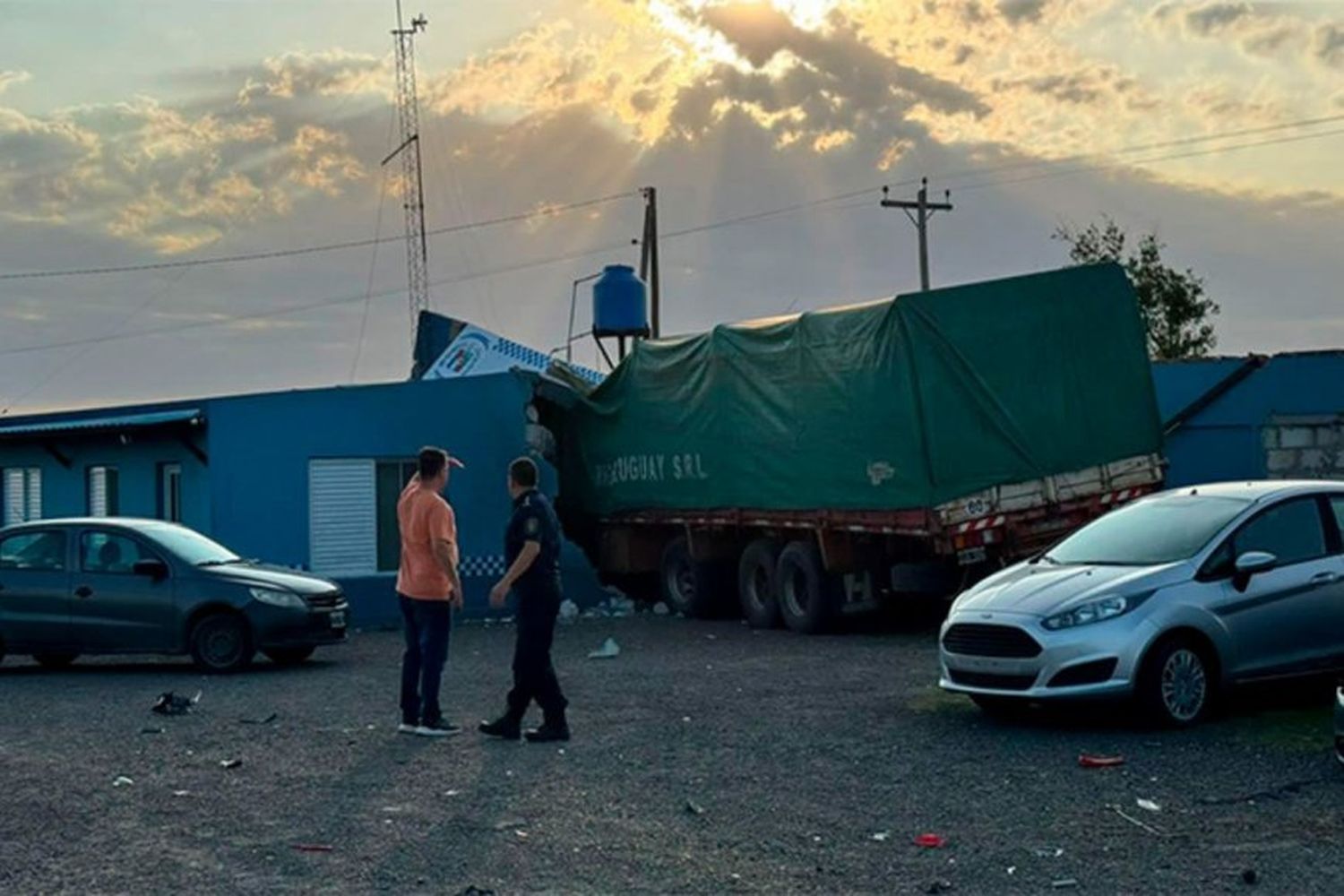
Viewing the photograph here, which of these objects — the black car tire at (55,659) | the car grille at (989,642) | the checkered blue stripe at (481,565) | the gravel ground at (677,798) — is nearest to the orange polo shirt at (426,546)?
the gravel ground at (677,798)

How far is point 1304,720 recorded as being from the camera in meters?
11.8

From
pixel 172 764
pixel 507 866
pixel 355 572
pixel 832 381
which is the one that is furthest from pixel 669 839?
pixel 355 572

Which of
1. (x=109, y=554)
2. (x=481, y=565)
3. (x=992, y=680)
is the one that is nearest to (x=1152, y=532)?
(x=992, y=680)

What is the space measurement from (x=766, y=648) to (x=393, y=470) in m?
8.20

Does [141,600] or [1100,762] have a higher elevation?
[141,600]

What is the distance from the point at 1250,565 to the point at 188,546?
10.9 metres

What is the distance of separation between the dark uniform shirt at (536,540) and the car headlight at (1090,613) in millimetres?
3294

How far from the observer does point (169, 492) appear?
2650 centimetres

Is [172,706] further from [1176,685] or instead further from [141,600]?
[1176,685]

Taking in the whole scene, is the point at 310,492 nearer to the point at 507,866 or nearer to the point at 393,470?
the point at 393,470

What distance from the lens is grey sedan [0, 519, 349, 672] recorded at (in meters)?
17.4

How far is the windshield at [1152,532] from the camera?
476 inches

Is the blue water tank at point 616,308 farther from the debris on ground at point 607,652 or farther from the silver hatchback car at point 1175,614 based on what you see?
the silver hatchback car at point 1175,614

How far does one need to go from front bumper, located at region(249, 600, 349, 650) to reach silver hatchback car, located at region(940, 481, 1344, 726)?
24.9 feet
